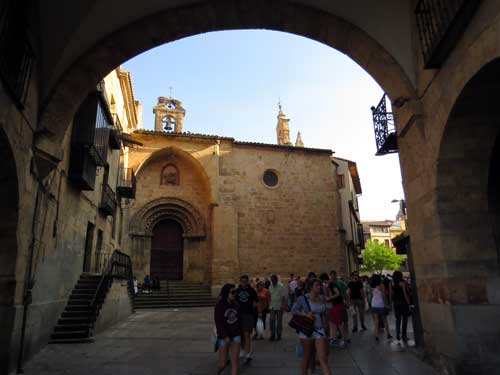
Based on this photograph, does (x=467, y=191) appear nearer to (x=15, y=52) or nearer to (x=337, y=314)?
(x=337, y=314)

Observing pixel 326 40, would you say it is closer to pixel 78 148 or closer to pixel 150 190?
pixel 78 148

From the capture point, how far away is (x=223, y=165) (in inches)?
808

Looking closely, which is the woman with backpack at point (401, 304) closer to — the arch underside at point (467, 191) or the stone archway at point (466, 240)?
the stone archway at point (466, 240)

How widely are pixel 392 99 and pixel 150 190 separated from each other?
16.3m

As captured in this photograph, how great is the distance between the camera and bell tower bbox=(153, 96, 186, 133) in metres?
23.0

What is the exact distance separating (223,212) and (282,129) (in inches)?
510

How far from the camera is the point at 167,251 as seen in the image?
65.6ft

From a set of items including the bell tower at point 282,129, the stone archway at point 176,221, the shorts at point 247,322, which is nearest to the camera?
the shorts at point 247,322

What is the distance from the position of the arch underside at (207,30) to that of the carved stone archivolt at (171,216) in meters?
13.9

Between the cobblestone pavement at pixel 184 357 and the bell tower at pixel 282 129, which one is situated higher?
the bell tower at pixel 282 129

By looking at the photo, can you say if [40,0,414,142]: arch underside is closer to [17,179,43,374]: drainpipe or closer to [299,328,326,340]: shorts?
[17,179,43,374]: drainpipe

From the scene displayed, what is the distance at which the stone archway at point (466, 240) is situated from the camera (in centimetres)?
447

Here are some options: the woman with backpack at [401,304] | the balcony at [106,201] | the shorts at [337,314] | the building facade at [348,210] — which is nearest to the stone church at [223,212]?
the building facade at [348,210]

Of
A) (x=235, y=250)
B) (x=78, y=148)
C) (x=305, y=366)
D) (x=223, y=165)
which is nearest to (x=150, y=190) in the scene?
(x=223, y=165)
